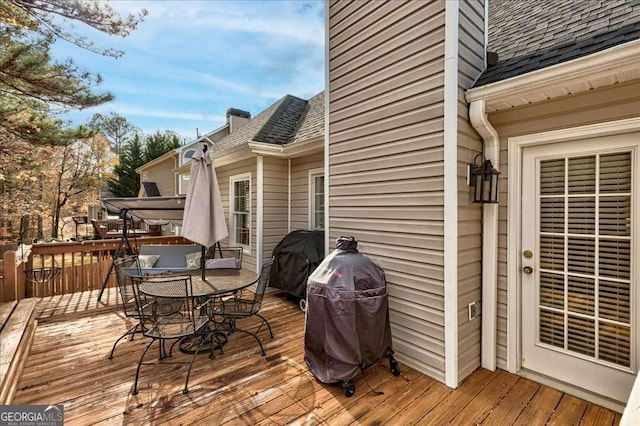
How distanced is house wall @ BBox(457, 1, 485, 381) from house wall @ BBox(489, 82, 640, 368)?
198mm

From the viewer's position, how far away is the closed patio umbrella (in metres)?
3.23

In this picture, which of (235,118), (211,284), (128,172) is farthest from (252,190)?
(128,172)

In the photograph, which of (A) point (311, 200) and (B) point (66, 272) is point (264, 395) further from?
(B) point (66, 272)

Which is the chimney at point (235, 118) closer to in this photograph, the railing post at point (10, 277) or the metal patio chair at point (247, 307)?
the railing post at point (10, 277)

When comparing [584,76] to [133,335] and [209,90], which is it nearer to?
[133,335]

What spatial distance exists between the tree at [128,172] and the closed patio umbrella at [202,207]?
20.8 meters

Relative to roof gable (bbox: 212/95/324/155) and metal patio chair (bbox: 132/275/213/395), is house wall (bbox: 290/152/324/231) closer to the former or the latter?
roof gable (bbox: 212/95/324/155)

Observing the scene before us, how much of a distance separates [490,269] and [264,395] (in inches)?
94.3

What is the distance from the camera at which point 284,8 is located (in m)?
6.75

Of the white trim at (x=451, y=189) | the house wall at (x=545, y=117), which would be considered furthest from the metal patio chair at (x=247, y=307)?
the house wall at (x=545, y=117)

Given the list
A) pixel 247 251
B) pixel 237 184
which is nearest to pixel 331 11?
pixel 237 184

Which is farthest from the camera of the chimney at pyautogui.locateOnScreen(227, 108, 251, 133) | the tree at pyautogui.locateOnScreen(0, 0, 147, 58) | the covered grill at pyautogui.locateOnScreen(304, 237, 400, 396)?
the chimney at pyautogui.locateOnScreen(227, 108, 251, 133)

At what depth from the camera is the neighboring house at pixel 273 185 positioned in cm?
557

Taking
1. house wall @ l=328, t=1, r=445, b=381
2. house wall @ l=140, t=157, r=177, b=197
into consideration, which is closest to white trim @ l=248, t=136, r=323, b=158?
house wall @ l=328, t=1, r=445, b=381
